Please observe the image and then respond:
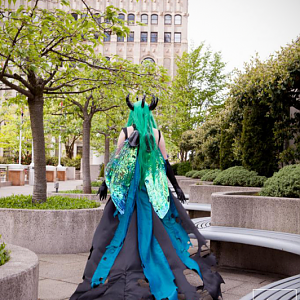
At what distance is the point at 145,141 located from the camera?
Answer: 5.00 m

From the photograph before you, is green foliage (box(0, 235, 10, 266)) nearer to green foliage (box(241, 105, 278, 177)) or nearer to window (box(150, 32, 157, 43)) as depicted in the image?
green foliage (box(241, 105, 278, 177))

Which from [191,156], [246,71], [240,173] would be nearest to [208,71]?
[191,156]

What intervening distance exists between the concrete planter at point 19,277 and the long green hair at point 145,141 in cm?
176

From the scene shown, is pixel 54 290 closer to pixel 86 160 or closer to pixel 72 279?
pixel 72 279

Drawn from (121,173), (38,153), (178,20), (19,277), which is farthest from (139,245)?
(178,20)

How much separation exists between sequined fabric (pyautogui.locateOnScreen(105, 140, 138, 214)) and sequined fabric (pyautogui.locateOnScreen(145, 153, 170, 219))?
0.76 feet

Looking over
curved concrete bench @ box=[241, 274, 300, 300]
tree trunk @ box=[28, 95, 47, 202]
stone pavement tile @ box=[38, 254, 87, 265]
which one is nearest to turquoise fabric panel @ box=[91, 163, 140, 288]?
curved concrete bench @ box=[241, 274, 300, 300]

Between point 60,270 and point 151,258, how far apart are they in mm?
2125

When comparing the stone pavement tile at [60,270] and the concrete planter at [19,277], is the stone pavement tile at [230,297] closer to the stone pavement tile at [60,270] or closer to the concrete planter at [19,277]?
the stone pavement tile at [60,270]

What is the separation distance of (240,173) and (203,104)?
2569cm

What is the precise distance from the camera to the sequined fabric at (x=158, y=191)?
471 centimetres

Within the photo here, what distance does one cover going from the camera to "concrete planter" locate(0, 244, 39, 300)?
117 inches

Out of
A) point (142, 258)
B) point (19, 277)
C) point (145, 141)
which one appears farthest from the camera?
point (145, 141)

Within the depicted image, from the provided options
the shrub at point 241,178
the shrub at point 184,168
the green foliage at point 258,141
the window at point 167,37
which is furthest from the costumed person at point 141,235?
the window at point 167,37
